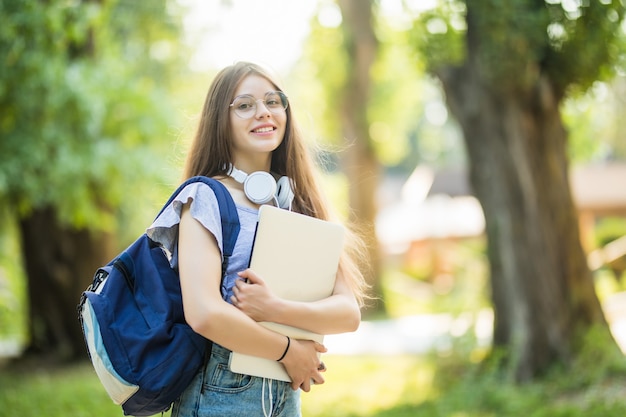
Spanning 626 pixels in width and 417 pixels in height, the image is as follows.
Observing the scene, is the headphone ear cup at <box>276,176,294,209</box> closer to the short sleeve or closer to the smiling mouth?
the smiling mouth

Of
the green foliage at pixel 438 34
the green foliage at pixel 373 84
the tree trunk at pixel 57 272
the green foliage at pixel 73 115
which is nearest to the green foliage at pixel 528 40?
the green foliage at pixel 438 34

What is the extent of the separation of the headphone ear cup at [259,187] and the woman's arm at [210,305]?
0.63 ft

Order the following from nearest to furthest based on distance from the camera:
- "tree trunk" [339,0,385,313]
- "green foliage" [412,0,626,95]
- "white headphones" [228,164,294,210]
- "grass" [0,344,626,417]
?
"white headphones" [228,164,294,210], "green foliage" [412,0,626,95], "grass" [0,344,626,417], "tree trunk" [339,0,385,313]

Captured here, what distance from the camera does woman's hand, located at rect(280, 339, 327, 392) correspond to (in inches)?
82.8

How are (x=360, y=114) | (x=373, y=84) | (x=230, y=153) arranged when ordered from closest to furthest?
1. (x=230, y=153)
2. (x=360, y=114)
3. (x=373, y=84)

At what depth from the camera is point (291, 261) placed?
214cm

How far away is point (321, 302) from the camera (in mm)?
2164

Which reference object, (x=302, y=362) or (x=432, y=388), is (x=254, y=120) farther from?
(x=432, y=388)

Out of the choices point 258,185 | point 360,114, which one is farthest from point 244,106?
point 360,114

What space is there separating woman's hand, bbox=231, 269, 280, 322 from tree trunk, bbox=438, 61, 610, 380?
4.78 meters

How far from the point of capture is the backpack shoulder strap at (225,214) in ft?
→ 6.88

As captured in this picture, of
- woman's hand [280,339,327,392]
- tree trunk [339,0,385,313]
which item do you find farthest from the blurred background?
tree trunk [339,0,385,313]

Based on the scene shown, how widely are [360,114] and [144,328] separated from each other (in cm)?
1357

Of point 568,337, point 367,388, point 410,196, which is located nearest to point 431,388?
point 367,388
